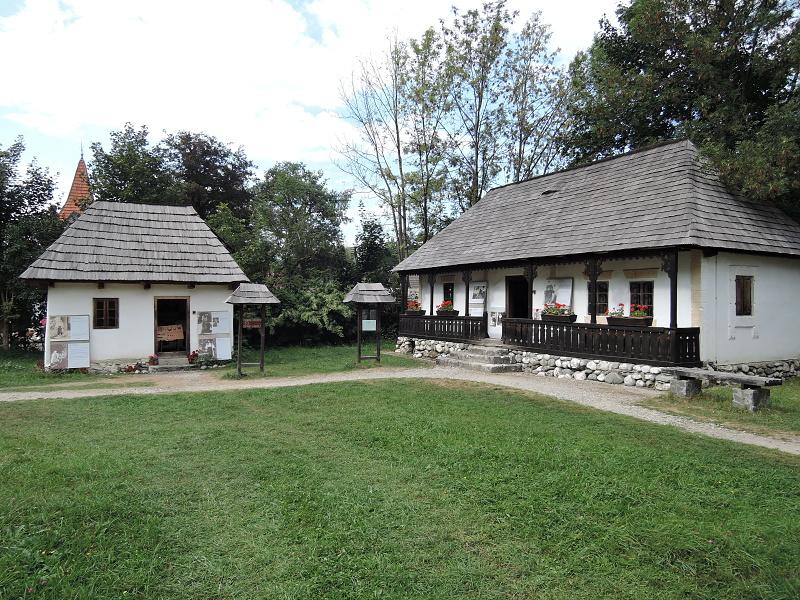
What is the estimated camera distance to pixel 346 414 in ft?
26.6

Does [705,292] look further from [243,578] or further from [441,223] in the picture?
[441,223]

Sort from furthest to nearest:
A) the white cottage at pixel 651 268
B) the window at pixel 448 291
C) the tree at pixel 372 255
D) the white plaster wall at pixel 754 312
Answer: the tree at pixel 372 255 < the window at pixel 448 291 < the white plaster wall at pixel 754 312 < the white cottage at pixel 651 268

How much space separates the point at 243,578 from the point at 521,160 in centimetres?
2688

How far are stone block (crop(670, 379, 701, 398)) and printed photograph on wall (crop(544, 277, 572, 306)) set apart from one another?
15.5 feet

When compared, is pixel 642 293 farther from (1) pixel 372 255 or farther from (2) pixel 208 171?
(2) pixel 208 171

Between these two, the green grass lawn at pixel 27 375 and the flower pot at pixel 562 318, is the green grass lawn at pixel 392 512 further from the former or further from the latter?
the flower pot at pixel 562 318

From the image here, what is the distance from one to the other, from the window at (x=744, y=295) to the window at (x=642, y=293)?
1.94 metres

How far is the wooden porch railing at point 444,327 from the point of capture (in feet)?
54.9

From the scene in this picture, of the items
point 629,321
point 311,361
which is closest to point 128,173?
point 311,361

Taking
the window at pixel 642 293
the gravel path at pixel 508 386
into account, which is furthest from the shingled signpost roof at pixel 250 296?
the window at pixel 642 293

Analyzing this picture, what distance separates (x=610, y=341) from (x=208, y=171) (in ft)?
79.6

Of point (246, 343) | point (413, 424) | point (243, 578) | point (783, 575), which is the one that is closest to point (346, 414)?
point (413, 424)

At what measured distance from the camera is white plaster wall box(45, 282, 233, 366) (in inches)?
562

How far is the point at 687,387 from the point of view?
9688 millimetres
